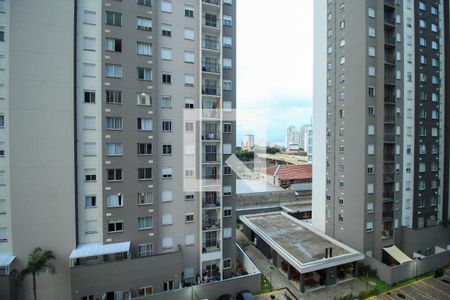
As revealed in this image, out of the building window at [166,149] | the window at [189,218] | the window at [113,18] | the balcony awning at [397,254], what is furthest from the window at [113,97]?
the balcony awning at [397,254]

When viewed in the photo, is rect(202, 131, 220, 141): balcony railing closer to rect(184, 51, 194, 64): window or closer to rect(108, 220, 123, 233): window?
rect(184, 51, 194, 64): window

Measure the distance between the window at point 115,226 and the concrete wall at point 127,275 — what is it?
208 centimetres

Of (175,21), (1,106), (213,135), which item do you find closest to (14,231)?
(1,106)

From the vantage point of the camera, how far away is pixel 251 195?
30.5m

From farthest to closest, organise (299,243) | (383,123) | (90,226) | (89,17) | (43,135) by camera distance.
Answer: (299,243)
(383,123)
(90,226)
(89,17)
(43,135)

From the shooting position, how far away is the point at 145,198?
618 inches

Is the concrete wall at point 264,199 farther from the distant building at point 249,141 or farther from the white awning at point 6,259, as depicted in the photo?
the white awning at point 6,259

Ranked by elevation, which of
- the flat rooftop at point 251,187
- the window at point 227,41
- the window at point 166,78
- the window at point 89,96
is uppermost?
the window at point 227,41

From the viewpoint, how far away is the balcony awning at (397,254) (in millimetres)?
18484

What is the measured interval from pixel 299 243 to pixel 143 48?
20.3 metres

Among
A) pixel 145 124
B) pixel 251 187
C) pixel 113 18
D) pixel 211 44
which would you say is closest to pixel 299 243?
pixel 251 187

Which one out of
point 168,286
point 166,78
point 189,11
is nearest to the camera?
point 168,286

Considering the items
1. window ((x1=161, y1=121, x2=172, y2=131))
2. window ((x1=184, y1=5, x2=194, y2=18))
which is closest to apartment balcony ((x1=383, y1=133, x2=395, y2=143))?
window ((x1=161, y1=121, x2=172, y2=131))

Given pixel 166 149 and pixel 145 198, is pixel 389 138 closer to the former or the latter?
pixel 166 149
